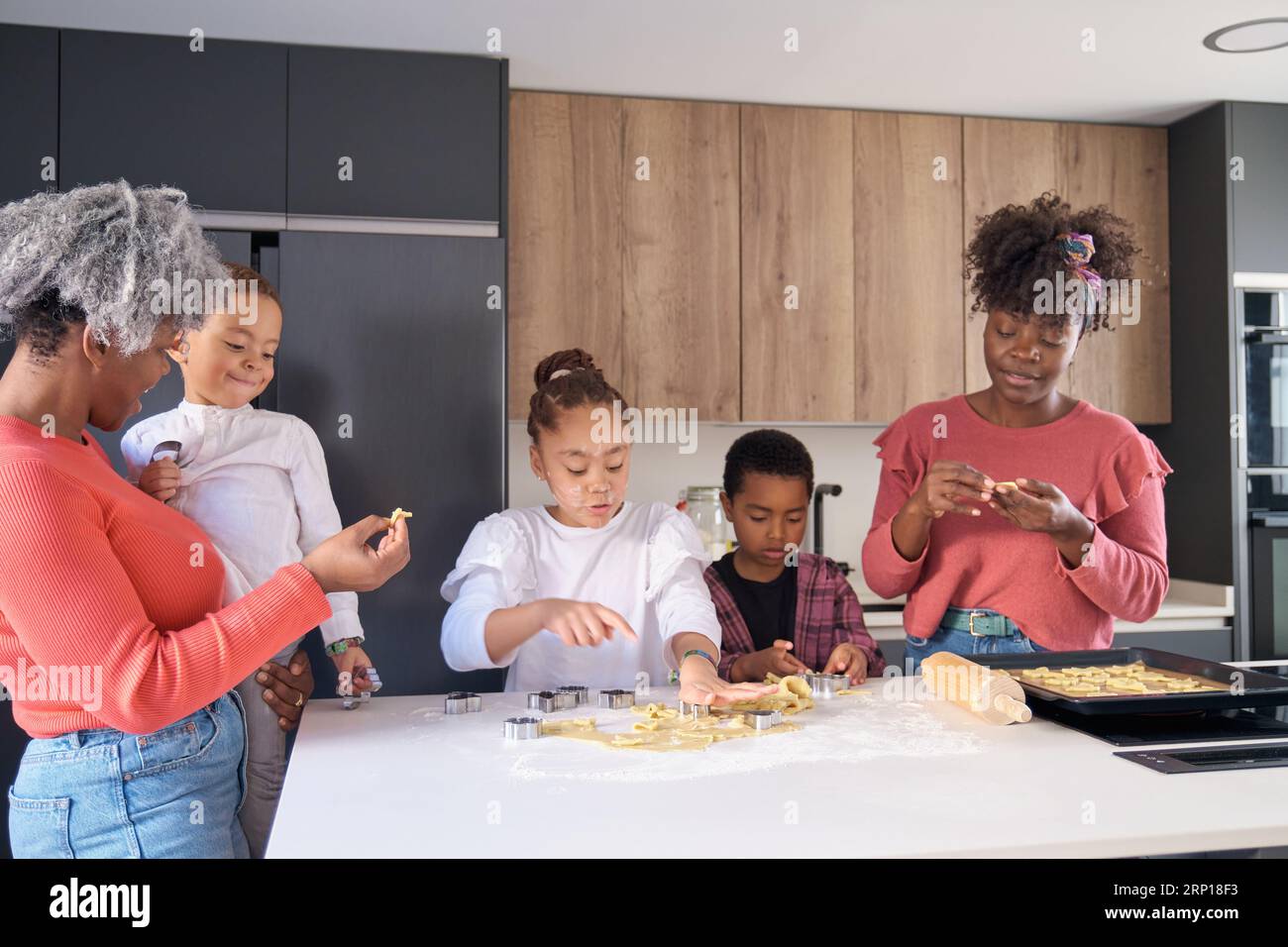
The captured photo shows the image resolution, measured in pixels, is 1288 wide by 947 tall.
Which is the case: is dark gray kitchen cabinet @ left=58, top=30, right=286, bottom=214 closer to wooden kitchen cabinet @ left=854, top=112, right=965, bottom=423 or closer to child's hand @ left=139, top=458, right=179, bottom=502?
child's hand @ left=139, top=458, right=179, bottom=502

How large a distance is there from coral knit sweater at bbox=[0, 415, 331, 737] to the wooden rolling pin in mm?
809

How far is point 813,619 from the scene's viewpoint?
2102 mm

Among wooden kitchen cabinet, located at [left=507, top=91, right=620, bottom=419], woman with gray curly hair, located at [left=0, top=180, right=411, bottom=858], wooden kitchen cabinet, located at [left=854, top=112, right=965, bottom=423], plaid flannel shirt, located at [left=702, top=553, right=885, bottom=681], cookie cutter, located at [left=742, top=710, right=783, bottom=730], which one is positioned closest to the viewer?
woman with gray curly hair, located at [left=0, top=180, right=411, bottom=858]

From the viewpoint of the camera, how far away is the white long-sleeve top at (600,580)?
1.70 metres

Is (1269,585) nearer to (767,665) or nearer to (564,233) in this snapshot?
(767,665)

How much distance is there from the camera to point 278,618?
1.10m

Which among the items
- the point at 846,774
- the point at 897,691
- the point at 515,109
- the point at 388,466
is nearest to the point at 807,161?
the point at 515,109

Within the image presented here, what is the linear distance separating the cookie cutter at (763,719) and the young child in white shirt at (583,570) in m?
0.21

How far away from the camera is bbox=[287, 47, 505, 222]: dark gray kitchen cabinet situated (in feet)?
8.29

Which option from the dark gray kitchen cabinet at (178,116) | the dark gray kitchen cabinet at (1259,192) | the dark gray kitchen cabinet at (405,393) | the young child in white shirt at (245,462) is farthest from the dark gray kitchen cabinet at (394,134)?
the dark gray kitchen cabinet at (1259,192)

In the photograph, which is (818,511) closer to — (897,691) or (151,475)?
(897,691)

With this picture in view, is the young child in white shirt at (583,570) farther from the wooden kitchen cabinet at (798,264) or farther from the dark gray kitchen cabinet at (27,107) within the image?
the dark gray kitchen cabinet at (27,107)

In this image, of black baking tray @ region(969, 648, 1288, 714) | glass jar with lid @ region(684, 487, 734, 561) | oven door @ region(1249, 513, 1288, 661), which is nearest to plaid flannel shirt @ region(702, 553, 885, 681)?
black baking tray @ region(969, 648, 1288, 714)
